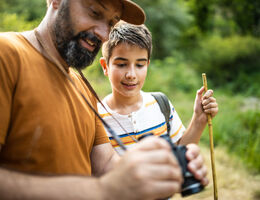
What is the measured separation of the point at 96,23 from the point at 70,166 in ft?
3.12

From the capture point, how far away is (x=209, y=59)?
17.2 m

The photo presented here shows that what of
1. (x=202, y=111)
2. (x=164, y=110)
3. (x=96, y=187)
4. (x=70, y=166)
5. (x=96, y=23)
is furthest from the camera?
(x=164, y=110)

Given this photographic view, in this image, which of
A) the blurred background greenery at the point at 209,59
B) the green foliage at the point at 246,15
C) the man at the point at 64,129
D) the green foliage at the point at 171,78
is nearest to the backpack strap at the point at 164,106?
the man at the point at 64,129

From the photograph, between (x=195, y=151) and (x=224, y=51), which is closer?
(x=195, y=151)

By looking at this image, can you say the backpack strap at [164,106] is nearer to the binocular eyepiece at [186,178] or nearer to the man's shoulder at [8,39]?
the binocular eyepiece at [186,178]

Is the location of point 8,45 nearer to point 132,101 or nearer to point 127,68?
point 127,68

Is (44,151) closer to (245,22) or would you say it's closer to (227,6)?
(245,22)

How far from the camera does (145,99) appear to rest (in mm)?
2375

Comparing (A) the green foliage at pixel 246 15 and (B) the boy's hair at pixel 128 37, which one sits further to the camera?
(A) the green foliage at pixel 246 15

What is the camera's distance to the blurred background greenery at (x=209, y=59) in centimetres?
649

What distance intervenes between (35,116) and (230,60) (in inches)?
688

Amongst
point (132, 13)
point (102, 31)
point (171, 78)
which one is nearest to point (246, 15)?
point (171, 78)

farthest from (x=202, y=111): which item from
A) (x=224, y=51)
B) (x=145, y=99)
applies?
(x=224, y=51)

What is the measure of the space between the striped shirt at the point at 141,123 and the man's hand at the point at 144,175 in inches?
43.3
